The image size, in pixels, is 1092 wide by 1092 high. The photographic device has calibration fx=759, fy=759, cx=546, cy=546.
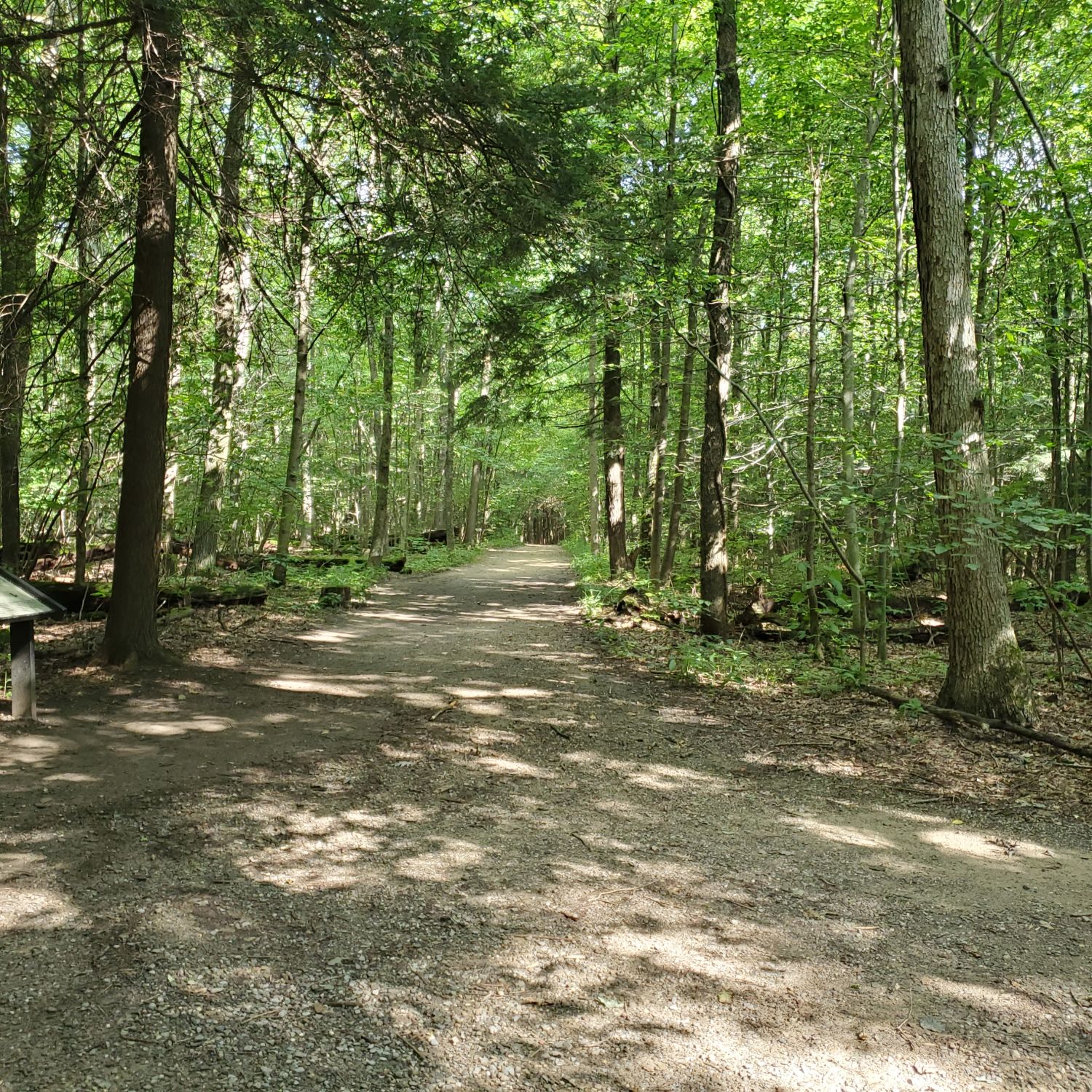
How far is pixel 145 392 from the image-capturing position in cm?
764

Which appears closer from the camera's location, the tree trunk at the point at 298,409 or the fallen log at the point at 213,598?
the fallen log at the point at 213,598

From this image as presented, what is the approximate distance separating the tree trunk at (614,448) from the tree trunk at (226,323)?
623cm

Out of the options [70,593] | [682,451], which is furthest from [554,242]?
[682,451]

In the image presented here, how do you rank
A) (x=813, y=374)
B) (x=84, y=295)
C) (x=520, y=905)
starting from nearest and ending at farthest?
(x=520, y=905) → (x=84, y=295) → (x=813, y=374)

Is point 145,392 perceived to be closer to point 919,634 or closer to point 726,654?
point 726,654

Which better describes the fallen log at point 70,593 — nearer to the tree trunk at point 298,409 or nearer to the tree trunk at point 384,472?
the tree trunk at point 298,409

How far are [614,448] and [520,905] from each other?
12.1 meters

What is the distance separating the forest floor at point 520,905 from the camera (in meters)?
2.53

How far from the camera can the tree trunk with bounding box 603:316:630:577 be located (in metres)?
14.7

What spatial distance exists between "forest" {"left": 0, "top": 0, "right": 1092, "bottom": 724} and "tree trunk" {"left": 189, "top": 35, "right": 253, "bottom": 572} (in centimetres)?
6

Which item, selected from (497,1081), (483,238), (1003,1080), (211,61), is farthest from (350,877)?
(211,61)

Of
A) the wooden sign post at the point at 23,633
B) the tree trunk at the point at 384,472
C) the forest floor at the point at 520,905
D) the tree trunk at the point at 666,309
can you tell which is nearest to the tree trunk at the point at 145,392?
the forest floor at the point at 520,905

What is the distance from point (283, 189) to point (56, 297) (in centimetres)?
265

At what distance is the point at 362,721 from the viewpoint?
6617 mm
